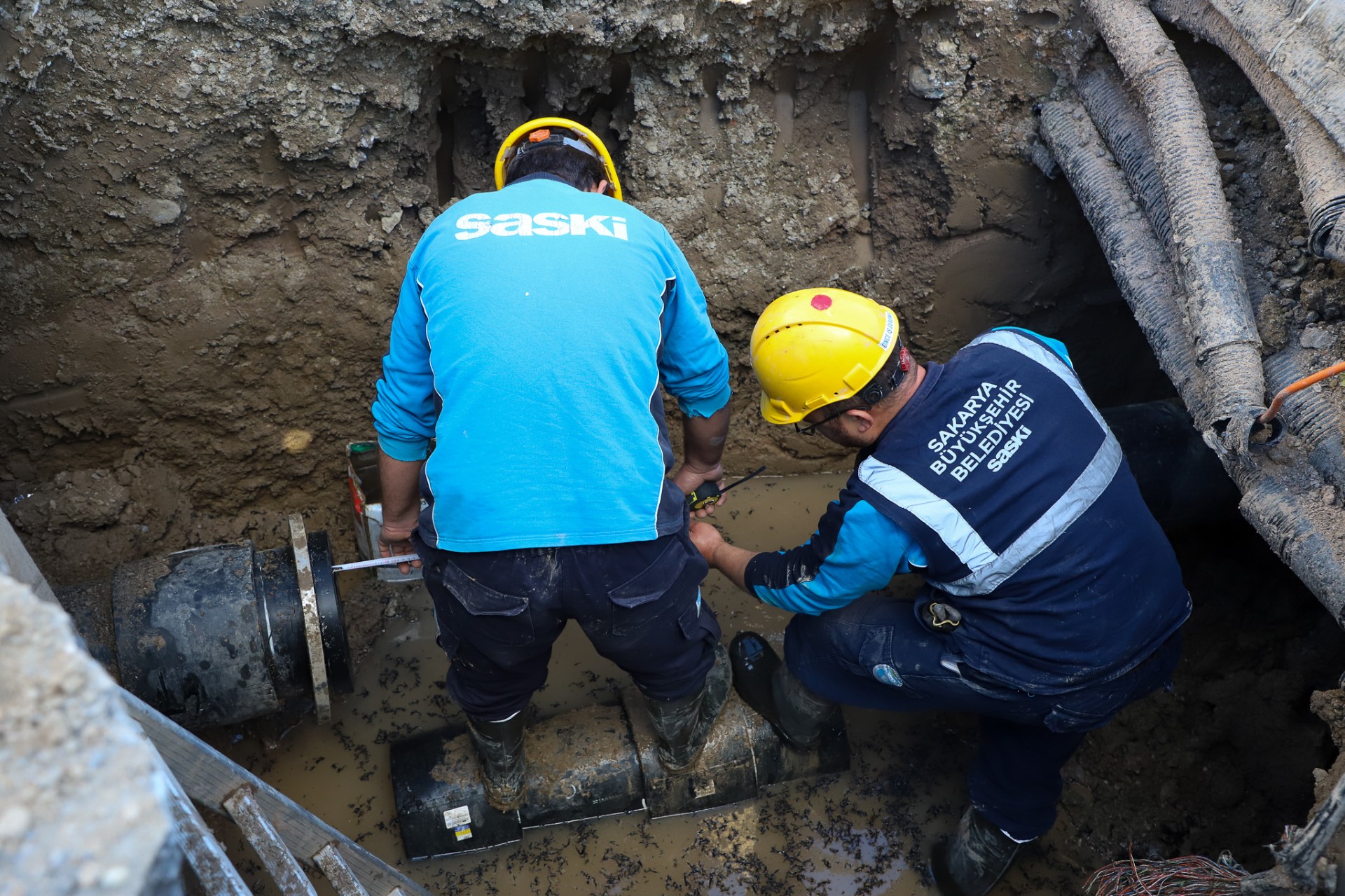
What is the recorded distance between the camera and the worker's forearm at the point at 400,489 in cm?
237

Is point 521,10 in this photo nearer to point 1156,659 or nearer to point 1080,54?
point 1080,54

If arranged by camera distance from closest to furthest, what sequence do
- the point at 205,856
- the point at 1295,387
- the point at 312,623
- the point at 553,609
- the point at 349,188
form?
the point at 205,856 < the point at 1295,387 < the point at 553,609 < the point at 312,623 < the point at 349,188

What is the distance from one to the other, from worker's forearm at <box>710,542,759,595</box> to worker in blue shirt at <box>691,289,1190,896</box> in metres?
0.04

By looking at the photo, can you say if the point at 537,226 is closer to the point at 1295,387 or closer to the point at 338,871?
the point at 338,871

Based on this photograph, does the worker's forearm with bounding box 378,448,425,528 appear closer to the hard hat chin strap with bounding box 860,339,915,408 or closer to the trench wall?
the trench wall

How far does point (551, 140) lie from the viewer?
93.1 inches

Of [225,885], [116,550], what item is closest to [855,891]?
[225,885]

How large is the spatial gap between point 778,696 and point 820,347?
3.91 feet

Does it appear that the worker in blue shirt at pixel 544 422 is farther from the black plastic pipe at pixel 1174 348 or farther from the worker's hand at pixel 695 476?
the black plastic pipe at pixel 1174 348

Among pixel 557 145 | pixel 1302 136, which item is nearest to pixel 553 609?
pixel 557 145

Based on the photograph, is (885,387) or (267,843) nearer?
(267,843)

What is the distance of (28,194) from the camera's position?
2.67 m

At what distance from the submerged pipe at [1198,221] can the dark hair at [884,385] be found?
766 mm

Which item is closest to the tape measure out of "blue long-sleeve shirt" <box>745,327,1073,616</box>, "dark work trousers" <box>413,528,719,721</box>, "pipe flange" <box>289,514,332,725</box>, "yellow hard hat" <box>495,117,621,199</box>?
"blue long-sleeve shirt" <box>745,327,1073,616</box>
